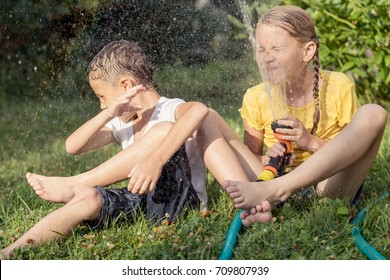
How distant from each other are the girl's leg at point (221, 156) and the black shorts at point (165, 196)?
74 millimetres

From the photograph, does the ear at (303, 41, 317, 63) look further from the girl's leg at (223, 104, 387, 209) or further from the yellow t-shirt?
the girl's leg at (223, 104, 387, 209)

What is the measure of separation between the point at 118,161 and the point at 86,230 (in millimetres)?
232

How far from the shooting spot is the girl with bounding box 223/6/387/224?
222cm

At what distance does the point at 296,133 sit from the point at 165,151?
420 mm

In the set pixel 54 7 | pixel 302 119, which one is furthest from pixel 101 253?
pixel 54 7

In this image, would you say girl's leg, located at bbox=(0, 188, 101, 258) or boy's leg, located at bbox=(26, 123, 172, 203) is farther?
boy's leg, located at bbox=(26, 123, 172, 203)

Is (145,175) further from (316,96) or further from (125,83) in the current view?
(316,96)

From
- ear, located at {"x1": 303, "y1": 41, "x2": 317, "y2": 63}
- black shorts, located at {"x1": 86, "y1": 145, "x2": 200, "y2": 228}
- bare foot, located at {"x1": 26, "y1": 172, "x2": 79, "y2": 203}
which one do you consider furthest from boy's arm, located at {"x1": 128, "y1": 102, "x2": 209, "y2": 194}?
ear, located at {"x1": 303, "y1": 41, "x2": 317, "y2": 63}

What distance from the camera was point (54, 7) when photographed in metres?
4.44

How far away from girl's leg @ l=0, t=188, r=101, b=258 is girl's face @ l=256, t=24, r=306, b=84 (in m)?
0.71

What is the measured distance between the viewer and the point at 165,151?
88.4 inches

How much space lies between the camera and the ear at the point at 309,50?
8.13ft

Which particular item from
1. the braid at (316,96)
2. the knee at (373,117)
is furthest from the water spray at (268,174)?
the knee at (373,117)

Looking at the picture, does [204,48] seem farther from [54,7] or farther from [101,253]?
[101,253]
